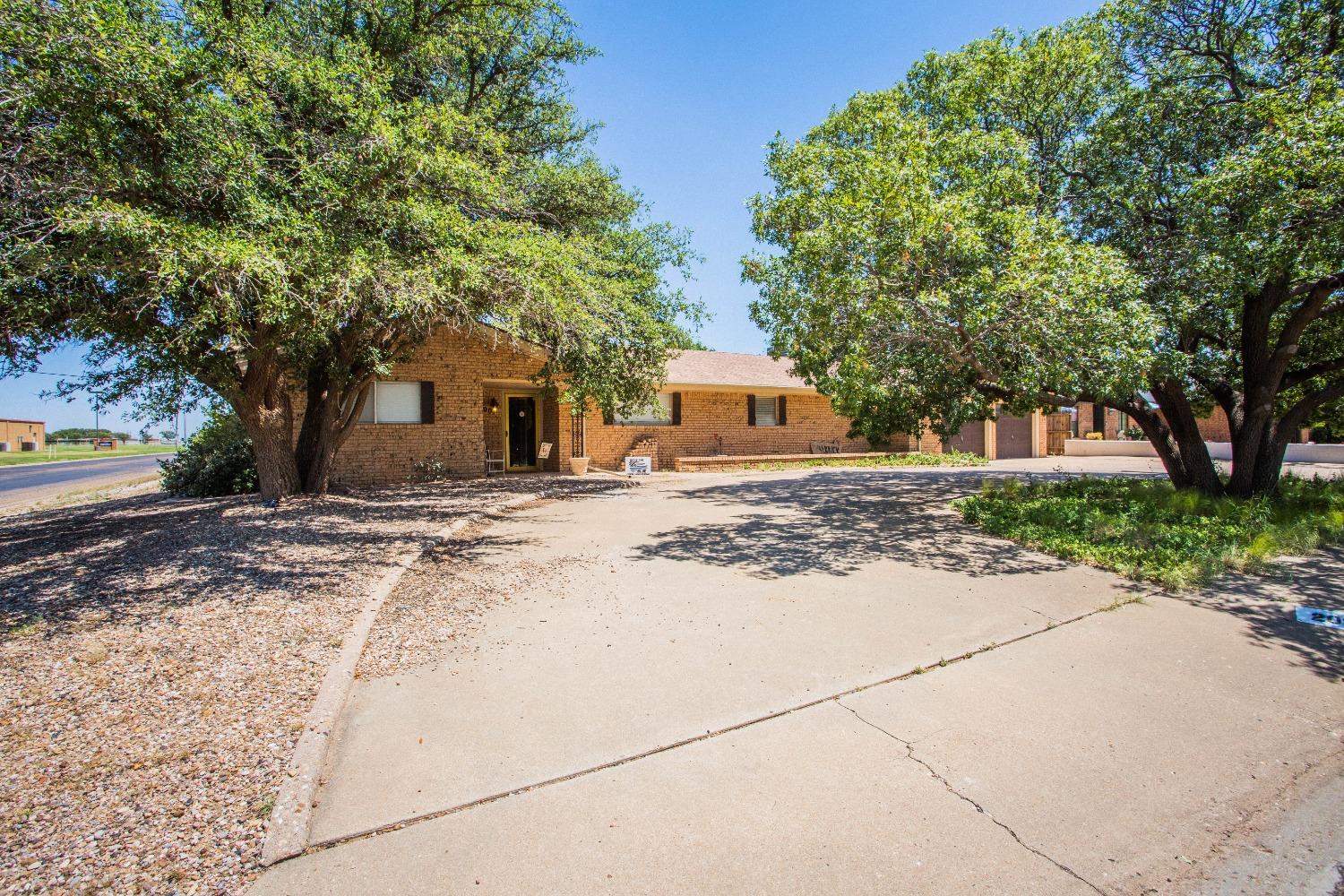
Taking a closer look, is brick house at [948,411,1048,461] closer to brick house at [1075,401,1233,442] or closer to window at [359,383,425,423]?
brick house at [1075,401,1233,442]

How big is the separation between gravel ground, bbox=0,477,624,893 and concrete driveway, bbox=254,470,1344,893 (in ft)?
1.34

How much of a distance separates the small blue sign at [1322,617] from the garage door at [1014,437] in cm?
2182

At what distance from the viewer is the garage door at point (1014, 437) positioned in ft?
84.9

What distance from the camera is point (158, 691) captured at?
369 centimetres

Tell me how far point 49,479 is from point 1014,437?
129 feet

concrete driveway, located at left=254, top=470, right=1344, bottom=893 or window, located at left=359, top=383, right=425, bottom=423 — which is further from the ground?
window, located at left=359, top=383, right=425, bottom=423

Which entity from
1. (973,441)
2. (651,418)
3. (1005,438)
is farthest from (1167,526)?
(1005,438)

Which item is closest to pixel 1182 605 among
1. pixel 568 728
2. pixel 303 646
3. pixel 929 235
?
pixel 929 235

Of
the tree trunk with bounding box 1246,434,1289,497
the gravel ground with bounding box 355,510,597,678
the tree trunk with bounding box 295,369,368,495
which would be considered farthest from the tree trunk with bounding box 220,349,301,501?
the tree trunk with bounding box 1246,434,1289,497

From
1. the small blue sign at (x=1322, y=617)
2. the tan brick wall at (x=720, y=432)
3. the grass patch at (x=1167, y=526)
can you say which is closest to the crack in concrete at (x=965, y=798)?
the small blue sign at (x=1322, y=617)

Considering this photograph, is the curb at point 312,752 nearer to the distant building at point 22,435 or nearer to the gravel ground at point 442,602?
the gravel ground at point 442,602

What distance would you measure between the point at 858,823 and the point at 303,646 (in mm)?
3799

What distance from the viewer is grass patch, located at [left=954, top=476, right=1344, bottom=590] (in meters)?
6.62

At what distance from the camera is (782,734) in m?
3.35
